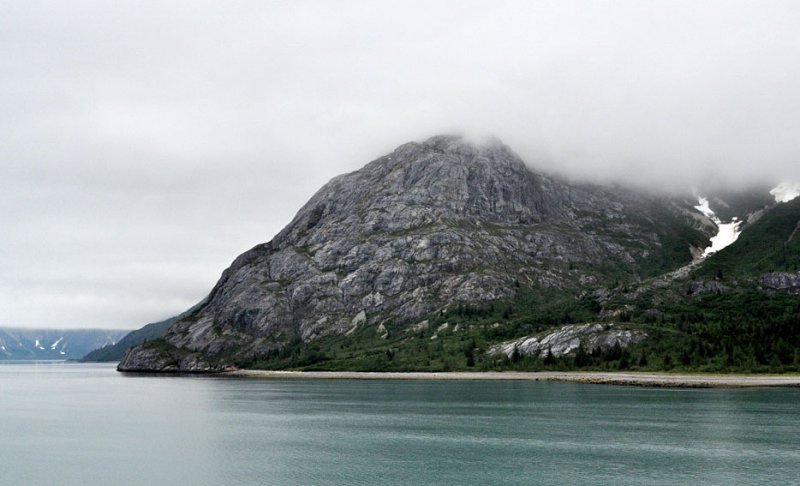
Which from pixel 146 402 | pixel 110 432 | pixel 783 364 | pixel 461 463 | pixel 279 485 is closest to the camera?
pixel 279 485

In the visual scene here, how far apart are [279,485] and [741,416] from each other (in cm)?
8987

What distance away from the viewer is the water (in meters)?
69.8

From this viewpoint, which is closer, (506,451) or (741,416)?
(506,451)

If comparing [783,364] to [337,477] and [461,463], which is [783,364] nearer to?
[461,463]

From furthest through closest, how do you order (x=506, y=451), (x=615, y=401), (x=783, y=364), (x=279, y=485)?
(x=783, y=364)
(x=615, y=401)
(x=506, y=451)
(x=279, y=485)

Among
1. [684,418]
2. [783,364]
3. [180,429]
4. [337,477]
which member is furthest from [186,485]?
[783,364]

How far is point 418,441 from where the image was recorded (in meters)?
91.5

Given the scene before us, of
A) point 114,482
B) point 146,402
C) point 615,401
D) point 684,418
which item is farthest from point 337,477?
point 146,402

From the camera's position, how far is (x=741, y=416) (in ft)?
369

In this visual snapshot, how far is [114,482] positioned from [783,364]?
198 m

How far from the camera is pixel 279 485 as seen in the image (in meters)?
65.4

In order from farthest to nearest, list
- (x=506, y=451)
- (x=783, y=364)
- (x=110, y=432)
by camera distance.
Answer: (x=783, y=364)
(x=110, y=432)
(x=506, y=451)

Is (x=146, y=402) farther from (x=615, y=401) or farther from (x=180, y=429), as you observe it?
(x=615, y=401)

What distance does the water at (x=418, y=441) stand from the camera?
229ft
